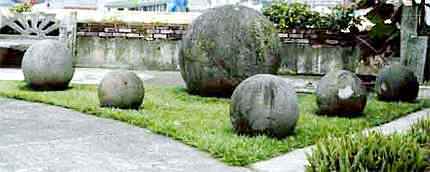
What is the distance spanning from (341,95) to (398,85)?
1.97m

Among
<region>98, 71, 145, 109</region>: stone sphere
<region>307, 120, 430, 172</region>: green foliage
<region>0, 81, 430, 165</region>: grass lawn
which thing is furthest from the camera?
<region>98, 71, 145, 109</region>: stone sphere

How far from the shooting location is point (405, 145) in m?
5.44

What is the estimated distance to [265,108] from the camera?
7.96 metres

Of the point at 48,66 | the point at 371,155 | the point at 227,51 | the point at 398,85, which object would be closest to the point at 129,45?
the point at 48,66

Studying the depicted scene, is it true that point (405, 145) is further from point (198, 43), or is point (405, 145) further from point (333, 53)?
point (333, 53)

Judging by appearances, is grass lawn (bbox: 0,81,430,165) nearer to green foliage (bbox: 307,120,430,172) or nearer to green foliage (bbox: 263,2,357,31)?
green foliage (bbox: 307,120,430,172)

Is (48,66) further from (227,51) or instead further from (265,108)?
(265,108)

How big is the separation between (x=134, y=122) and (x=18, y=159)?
221 centimetres

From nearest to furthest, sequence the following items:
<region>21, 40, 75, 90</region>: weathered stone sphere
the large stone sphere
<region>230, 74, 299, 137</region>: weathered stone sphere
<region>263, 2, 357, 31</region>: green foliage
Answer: <region>230, 74, 299, 137</region>: weathered stone sphere, the large stone sphere, <region>21, 40, 75, 90</region>: weathered stone sphere, <region>263, 2, 357, 31</region>: green foliage

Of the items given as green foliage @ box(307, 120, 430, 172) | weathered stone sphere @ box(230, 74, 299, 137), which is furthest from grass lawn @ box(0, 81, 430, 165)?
green foliage @ box(307, 120, 430, 172)

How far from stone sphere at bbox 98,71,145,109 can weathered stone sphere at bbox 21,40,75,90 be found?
2000 millimetres

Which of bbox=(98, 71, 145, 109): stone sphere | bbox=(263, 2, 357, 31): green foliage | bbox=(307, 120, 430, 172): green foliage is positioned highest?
bbox=(263, 2, 357, 31): green foliage

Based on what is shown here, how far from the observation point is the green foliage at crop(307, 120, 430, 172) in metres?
5.31

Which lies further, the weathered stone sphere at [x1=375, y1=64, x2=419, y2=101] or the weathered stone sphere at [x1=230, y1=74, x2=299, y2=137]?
the weathered stone sphere at [x1=375, y1=64, x2=419, y2=101]
